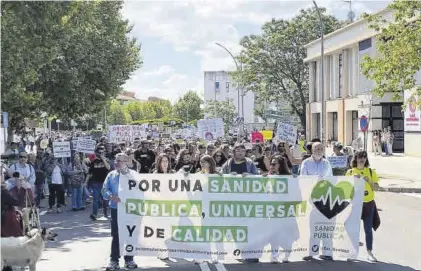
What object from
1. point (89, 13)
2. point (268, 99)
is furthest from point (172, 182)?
point (268, 99)

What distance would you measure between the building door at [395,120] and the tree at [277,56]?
16.1 m

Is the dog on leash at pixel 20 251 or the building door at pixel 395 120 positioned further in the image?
the building door at pixel 395 120

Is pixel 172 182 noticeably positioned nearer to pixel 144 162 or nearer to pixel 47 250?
pixel 47 250

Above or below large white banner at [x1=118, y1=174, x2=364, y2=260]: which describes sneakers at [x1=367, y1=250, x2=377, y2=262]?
below

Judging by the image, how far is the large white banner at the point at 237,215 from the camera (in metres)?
9.08

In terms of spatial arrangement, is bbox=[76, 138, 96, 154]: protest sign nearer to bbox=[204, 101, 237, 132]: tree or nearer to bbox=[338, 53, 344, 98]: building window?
bbox=[338, 53, 344, 98]: building window

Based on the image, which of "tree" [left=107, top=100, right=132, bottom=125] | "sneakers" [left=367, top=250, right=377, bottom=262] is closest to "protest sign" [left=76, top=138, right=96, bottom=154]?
"sneakers" [left=367, top=250, right=377, bottom=262]

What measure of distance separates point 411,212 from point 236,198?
7.36m

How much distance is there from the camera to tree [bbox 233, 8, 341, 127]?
5925cm

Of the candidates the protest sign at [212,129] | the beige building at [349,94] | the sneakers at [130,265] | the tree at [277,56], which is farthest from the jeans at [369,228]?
the tree at [277,56]

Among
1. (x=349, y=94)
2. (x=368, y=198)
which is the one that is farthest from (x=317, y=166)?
(x=349, y=94)

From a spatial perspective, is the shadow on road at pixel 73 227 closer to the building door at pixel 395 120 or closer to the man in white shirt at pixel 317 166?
the man in white shirt at pixel 317 166

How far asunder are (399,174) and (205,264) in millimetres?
18982

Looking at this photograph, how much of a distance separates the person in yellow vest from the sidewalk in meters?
11.9
